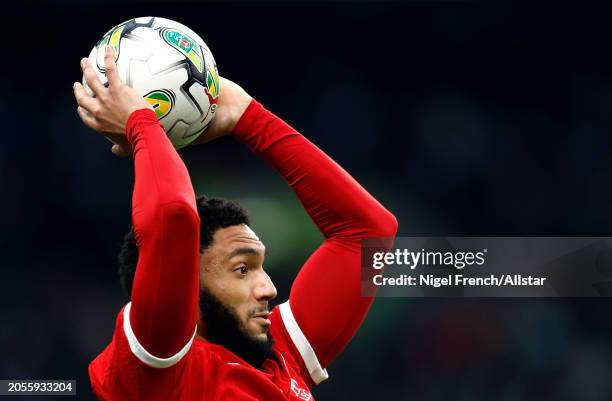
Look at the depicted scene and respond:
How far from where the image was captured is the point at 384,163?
6586 millimetres

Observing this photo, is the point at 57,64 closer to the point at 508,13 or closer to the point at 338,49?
the point at 338,49

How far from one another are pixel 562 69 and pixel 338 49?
1662 mm

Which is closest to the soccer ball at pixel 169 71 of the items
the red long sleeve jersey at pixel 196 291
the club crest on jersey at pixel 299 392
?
the red long sleeve jersey at pixel 196 291

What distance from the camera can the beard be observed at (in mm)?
2744

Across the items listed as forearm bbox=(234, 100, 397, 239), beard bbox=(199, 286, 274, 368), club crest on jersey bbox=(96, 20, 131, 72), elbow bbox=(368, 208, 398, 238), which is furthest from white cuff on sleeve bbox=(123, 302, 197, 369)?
elbow bbox=(368, 208, 398, 238)

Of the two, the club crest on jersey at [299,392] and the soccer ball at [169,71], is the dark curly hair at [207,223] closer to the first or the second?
the soccer ball at [169,71]

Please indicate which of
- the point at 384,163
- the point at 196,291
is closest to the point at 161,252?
the point at 196,291

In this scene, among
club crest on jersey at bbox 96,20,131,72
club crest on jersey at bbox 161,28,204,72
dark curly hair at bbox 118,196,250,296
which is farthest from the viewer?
dark curly hair at bbox 118,196,250,296

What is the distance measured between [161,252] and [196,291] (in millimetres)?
151

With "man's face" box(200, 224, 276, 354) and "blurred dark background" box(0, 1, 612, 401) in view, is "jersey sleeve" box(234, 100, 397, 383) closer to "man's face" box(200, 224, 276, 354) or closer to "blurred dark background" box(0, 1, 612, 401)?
"man's face" box(200, 224, 276, 354)

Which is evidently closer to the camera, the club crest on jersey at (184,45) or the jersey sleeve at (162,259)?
the jersey sleeve at (162,259)

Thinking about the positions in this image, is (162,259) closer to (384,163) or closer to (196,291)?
(196,291)

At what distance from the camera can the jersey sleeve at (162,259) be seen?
2178 millimetres

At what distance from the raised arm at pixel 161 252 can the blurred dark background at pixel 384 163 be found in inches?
158
